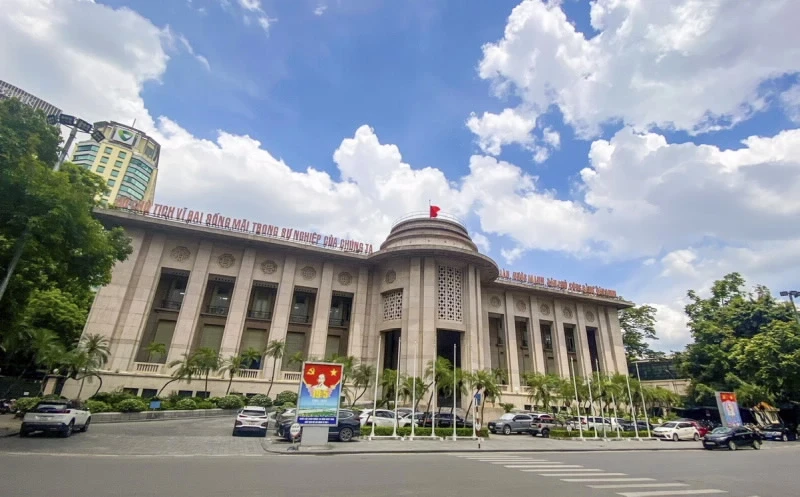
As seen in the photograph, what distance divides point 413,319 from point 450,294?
4599 mm

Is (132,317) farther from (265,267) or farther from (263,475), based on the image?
(263,475)

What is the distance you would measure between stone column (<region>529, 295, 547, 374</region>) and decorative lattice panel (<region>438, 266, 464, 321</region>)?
1169cm

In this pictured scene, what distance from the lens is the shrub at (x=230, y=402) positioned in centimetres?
2827

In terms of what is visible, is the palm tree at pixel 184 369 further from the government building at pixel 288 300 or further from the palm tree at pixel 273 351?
the palm tree at pixel 273 351

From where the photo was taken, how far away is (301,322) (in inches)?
1521

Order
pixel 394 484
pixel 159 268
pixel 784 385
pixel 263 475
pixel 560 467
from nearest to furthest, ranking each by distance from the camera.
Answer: pixel 394 484 → pixel 263 475 → pixel 560 467 → pixel 784 385 → pixel 159 268

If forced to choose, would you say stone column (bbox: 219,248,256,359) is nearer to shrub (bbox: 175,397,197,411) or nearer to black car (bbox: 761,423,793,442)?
shrub (bbox: 175,397,197,411)

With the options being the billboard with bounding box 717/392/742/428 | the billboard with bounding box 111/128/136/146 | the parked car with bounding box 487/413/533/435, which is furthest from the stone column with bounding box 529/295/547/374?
the billboard with bounding box 111/128/136/146

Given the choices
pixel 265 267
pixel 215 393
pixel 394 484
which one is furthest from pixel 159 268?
pixel 394 484

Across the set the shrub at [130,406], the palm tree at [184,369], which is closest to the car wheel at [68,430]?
the shrub at [130,406]

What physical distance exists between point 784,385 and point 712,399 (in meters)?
8.29

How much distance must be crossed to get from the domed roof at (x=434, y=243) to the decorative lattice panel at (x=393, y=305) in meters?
3.64

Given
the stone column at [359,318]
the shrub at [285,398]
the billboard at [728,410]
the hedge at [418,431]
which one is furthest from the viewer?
the stone column at [359,318]

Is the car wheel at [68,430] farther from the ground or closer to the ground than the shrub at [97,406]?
closer to the ground
